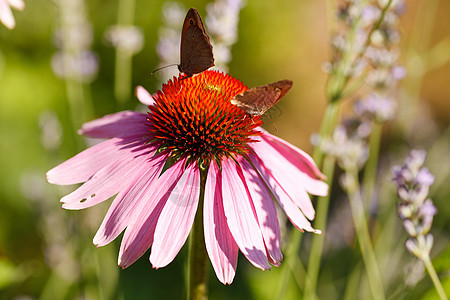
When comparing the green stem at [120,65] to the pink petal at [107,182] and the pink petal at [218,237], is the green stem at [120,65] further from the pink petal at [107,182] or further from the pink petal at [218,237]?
the pink petal at [218,237]

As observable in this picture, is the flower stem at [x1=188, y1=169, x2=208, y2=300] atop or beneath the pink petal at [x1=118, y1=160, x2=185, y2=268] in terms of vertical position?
beneath

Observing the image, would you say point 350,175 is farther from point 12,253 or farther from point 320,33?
point 320,33

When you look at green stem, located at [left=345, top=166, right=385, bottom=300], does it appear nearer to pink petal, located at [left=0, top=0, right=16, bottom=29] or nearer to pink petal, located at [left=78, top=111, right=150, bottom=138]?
pink petal, located at [left=78, top=111, right=150, bottom=138]

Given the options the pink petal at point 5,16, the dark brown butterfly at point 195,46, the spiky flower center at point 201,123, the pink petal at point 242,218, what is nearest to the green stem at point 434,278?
the pink petal at point 242,218

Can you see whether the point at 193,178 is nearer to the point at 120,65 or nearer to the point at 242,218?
the point at 242,218

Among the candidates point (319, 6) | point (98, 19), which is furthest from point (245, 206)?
point (319, 6)

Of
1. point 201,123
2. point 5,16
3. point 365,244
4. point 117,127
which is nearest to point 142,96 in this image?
point 117,127

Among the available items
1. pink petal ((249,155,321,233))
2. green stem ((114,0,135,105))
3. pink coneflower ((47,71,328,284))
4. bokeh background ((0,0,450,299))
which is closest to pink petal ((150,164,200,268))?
pink coneflower ((47,71,328,284))
